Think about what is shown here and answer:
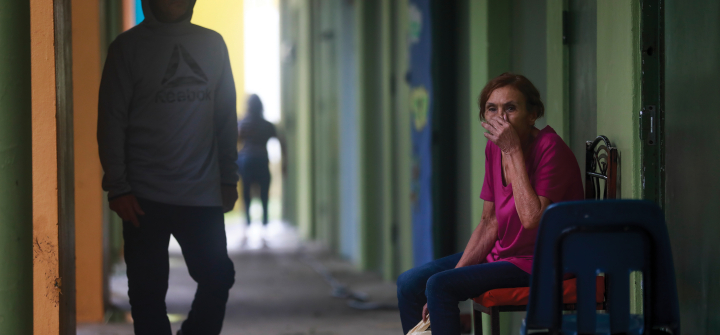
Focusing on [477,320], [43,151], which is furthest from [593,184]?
[43,151]

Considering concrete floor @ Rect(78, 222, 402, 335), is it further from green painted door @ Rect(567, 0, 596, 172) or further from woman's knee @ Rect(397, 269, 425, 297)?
green painted door @ Rect(567, 0, 596, 172)

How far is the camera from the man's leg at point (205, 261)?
3.01m

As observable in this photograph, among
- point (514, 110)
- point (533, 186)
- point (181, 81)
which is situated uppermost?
point (181, 81)

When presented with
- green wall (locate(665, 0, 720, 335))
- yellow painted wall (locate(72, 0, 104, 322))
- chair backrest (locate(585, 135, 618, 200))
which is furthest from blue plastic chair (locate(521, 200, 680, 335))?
yellow painted wall (locate(72, 0, 104, 322))

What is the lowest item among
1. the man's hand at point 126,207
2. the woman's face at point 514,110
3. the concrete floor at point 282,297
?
the concrete floor at point 282,297

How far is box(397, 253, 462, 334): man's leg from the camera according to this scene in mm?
2766

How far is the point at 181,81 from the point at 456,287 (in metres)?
1.40

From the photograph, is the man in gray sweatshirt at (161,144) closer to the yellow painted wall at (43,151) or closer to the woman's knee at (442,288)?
the yellow painted wall at (43,151)

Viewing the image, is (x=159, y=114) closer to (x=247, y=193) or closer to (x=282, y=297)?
(x=247, y=193)

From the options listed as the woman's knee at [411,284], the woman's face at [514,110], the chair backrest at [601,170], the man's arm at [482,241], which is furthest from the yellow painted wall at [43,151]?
the chair backrest at [601,170]

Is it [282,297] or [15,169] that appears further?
[282,297]

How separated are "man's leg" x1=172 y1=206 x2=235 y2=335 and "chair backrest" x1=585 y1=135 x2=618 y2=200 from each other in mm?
1531

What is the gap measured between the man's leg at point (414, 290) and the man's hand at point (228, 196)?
81 centimetres

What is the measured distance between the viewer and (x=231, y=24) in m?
3.20
